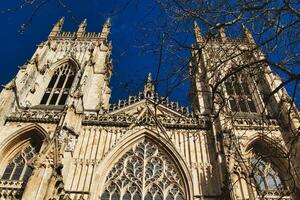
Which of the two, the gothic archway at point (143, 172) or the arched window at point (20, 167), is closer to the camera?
the gothic archway at point (143, 172)

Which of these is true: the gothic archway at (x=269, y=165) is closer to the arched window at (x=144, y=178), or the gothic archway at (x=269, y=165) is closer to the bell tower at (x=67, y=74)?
the arched window at (x=144, y=178)

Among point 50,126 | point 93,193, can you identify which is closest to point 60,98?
point 50,126

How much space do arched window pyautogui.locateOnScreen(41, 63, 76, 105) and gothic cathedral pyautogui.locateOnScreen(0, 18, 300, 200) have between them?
0.94ft

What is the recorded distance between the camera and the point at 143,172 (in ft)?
42.4

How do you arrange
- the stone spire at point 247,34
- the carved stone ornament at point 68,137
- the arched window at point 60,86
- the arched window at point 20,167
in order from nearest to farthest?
the stone spire at point 247,34 < the carved stone ornament at point 68,137 < the arched window at point 20,167 < the arched window at point 60,86

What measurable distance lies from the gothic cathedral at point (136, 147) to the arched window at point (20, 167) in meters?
0.04

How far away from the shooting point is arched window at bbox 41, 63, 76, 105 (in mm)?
19203

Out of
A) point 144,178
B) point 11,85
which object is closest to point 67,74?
point 11,85

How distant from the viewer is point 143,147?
14.2 metres

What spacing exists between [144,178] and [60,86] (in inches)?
412

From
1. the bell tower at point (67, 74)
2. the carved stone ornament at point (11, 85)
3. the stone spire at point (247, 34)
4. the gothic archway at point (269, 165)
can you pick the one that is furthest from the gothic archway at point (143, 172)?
the stone spire at point (247, 34)

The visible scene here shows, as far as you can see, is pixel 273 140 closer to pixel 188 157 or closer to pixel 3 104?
pixel 188 157

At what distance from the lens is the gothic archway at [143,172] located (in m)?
12.2

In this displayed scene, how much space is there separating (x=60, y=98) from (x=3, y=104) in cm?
416
